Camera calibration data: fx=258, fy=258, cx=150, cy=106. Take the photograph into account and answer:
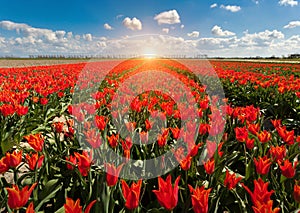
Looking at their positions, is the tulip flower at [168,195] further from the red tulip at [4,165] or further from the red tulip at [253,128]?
the red tulip at [253,128]

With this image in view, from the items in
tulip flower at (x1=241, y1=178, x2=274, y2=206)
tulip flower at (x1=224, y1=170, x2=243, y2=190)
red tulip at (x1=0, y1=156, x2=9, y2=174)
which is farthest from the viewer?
red tulip at (x1=0, y1=156, x2=9, y2=174)

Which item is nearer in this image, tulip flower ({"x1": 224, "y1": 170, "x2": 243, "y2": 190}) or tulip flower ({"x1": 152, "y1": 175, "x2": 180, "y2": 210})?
tulip flower ({"x1": 152, "y1": 175, "x2": 180, "y2": 210})

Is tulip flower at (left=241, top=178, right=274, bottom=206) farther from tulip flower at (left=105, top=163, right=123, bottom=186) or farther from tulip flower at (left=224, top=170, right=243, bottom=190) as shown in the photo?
tulip flower at (left=105, top=163, right=123, bottom=186)

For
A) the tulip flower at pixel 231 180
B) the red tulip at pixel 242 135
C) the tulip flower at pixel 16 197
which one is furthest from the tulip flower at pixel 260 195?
the tulip flower at pixel 16 197

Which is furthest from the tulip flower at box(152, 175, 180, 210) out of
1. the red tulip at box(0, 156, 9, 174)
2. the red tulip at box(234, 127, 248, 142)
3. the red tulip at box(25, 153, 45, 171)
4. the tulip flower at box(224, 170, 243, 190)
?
the red tulip at box(234, 127, 248, 142)

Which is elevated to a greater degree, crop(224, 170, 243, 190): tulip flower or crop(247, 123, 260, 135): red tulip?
crop(247, 123, 260, 135): red tulip

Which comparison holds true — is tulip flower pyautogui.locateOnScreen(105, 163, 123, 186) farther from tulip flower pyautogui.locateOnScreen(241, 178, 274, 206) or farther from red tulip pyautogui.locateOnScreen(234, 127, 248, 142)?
red tulip pyautogui.locateOnScreen(234, 127, 248, 142)

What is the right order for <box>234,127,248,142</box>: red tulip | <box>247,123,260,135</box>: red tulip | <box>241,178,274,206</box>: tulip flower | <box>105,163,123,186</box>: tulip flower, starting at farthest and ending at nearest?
<box>247,123,260,135</box>: red tulip
<box>234,127,248,142</box>: red tulip
<box>105,163,123,186</box>: tulip flower
<box>241,178,274,206</box>: tulip flower

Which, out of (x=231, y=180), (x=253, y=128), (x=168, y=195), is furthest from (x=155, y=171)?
(x=253, y=128)

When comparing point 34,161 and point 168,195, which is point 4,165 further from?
point 168,195

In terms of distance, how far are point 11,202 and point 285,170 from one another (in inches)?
62.1

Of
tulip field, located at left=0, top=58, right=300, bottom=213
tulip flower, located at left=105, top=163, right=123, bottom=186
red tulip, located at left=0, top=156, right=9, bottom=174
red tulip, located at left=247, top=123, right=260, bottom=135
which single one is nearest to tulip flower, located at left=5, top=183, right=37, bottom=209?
tulip field, located at left=0, top=58, right=300, bottom=213

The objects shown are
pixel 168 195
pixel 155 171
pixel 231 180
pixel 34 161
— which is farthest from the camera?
pixel 155 171

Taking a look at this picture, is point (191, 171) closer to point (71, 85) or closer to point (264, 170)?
point (264, 170)
